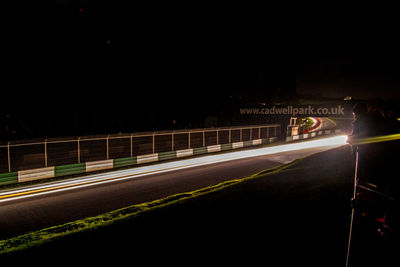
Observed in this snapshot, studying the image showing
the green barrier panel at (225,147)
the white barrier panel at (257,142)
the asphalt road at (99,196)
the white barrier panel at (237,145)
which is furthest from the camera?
the white barrier panel at (257,142)

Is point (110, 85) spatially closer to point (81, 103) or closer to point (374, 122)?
point (81, 103)

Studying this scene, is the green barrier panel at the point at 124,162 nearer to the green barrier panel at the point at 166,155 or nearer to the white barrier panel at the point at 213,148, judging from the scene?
the green barrier panel at the point at 166,155

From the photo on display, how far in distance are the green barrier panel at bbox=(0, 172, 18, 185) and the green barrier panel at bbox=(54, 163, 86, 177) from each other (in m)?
1.92

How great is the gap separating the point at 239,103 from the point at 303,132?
57.6 ft

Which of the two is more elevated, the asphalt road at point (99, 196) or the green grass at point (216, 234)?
the green grass at point (216, 234)

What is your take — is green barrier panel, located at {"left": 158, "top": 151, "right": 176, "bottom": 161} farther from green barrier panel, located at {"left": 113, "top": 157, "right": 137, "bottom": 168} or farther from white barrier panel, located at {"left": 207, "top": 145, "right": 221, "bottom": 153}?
white barrier panel, located at {"left": 207, "top": 145, "right": 221, "bottom": 153}

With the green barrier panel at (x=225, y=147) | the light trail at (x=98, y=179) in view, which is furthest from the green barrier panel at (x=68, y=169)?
the green barrier panel at (x=225, y=147)

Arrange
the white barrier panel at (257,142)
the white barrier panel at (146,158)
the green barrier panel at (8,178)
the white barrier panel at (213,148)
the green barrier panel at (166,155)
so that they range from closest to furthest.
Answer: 1. the green barrier panel at (8,178)
2. the white barrier panel at (146,158)
3. the green barrier panel at (166,155)
4. the white barrier panel at (213,148)
5. the white barrier panel at (257,142)

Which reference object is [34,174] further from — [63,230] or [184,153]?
[184,153]

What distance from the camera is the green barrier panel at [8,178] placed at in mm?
12320

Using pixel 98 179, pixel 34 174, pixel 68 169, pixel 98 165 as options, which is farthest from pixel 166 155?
pixel 34 174

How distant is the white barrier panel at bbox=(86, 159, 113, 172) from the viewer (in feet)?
50.6

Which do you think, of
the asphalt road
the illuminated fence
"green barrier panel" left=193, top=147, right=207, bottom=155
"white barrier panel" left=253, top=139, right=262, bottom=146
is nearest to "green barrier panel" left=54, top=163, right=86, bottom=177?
the illuminated fence

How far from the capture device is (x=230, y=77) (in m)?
61.4
